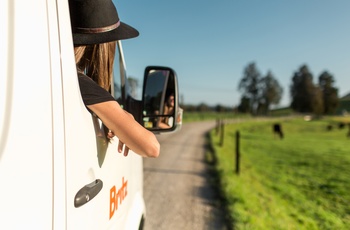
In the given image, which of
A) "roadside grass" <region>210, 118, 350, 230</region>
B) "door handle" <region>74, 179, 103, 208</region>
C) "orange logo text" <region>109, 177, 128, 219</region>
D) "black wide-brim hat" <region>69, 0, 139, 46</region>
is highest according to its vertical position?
"black wide-brim hat" <region>69, 0, 139, 46</region>

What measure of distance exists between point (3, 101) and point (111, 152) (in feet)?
2.38

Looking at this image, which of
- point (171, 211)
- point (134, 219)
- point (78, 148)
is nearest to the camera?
point (78, 148)

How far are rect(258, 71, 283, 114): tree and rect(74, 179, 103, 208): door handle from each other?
78.7 m

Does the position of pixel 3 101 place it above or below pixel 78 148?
above

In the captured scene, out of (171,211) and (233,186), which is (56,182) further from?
(233,186)

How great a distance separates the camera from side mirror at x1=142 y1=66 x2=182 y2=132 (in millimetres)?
1631

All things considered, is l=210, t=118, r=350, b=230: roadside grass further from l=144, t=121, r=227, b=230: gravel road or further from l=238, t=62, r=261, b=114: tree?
l=238, t=62, r=261, b=114: tree

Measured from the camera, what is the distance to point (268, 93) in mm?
77875

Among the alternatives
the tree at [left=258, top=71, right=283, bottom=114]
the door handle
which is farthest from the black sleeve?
the tree at [left=258, top=71, right=283, bottom=114]

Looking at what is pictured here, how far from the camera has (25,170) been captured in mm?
818

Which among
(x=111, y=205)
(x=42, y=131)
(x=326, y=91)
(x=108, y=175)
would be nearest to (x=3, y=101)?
(x=42, y=131)

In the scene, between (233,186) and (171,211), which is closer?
(171,211)

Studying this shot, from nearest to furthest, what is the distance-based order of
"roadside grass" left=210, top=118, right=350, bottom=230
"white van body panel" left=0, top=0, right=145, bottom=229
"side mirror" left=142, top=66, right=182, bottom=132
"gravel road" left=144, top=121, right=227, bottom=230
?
"white van body panel" left=0, top=0, right=145, bottom=229 → "side mirror" left=142, top=66, right=182, bottom=132 → "gravel road" left=144, top=121, right=227, bottom=230 → "roadside grass" left=210, top=118, right=350, bottom=230

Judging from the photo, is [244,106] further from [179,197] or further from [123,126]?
[123,126]
